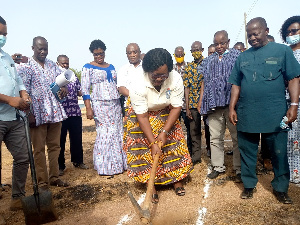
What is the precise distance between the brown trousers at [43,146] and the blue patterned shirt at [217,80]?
2412 millimetres

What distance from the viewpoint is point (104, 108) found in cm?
488

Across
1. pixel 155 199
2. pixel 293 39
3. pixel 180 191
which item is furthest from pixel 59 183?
pixel 293 39

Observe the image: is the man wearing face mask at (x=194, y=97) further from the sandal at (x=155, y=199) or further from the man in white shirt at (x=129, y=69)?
the sandal at (x=155, y=199)

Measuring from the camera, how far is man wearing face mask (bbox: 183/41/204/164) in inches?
193

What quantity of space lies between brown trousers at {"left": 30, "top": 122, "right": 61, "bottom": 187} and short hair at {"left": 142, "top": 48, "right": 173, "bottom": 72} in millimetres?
1896

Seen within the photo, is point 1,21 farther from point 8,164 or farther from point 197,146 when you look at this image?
point 8,164

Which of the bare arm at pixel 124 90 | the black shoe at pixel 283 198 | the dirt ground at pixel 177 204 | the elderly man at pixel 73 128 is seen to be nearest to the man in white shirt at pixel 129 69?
the bare arm at pixel 124 90

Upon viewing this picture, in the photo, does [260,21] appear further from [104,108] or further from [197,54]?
[104,108]

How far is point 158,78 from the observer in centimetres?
329

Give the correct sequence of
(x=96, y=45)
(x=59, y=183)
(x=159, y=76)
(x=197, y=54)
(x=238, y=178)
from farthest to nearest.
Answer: (x=197, y=54)
(x=96, y=45)
(x=59, y=183)
(x=238, y=178)
(x=159, y=76)

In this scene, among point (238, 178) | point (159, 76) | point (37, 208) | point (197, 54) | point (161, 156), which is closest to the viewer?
point (37, 208)

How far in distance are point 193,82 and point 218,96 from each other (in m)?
0.93

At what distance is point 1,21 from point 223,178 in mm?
3757

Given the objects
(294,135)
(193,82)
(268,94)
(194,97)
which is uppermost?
(193,82)
